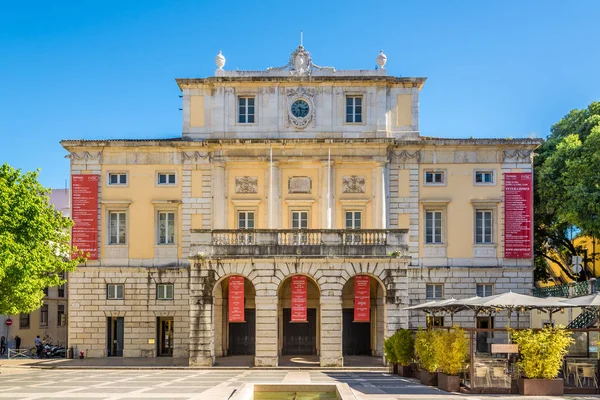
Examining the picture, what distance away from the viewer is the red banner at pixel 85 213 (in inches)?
1842

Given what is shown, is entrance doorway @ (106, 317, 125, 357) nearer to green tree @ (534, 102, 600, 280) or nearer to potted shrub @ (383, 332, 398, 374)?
potted shrub @ (383, 332, 398, 374)

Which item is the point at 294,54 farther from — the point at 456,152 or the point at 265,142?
the point at 456,152

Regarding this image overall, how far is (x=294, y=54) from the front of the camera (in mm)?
47188

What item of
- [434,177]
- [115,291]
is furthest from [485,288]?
[115,291]

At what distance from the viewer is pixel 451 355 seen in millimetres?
28062

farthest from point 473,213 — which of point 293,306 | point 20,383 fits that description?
Answer: point 20,383

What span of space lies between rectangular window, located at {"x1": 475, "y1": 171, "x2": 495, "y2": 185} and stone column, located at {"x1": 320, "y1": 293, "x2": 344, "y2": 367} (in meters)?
12.3

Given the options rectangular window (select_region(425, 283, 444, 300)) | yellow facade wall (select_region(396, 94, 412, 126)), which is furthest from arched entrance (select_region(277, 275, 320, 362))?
yellow facade wall (select_region(396, 94, 412, 126))

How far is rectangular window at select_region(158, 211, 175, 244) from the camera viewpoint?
4709 cm

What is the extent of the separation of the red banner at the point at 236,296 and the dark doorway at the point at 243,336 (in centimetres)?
525

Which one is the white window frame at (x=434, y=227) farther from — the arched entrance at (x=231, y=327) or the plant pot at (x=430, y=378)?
the plant pot at (x=430, y=378)

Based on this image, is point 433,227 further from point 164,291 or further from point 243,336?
point 164,291

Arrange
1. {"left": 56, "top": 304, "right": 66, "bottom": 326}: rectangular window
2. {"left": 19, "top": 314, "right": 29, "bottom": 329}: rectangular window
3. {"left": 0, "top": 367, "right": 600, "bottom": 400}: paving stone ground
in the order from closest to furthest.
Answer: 1. {"left": 0, "top": 367, "right": 600, "bottom": 400}: paving stone ground
2. {"left": 19, "top": 314, "right": 29, "bottom": 329}: rectangular window
3. {"left": 56, "top": 304, "right": 66, "bottom": 326}: rectangular window

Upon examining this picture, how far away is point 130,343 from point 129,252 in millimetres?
5427
